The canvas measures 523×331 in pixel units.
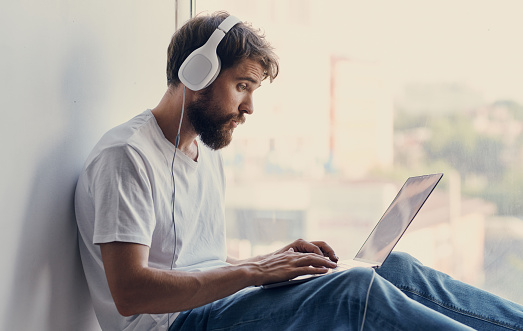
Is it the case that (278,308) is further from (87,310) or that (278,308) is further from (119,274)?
(87,310)

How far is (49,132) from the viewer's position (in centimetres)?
98

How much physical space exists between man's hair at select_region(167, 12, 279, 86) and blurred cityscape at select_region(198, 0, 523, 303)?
0.45 m

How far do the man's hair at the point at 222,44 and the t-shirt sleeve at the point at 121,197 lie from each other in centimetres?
30

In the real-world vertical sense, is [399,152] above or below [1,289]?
above

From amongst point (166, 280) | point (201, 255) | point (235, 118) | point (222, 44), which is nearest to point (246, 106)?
point (235, 118)

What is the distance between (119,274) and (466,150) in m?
1.11

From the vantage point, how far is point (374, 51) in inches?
63.8

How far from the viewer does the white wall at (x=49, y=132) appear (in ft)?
2.81

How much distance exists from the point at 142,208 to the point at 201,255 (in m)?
0.28

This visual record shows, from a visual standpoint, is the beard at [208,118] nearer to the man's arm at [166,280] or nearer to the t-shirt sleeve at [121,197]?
the t-shirt sleeve at [121,197]

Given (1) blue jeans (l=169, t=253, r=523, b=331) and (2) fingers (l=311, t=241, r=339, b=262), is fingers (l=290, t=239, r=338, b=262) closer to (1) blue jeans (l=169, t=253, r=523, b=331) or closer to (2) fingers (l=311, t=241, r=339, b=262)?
(2) fingers (l=311, t=241, r=339, b=262)

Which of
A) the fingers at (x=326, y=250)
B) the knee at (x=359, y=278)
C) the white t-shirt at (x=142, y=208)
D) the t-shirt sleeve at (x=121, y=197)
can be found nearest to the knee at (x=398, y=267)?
the fingers at (x=326, y=250)

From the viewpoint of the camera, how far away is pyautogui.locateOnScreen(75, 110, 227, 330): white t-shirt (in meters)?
0.94

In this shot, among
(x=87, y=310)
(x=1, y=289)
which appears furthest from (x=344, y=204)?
(x=1, y=289)
